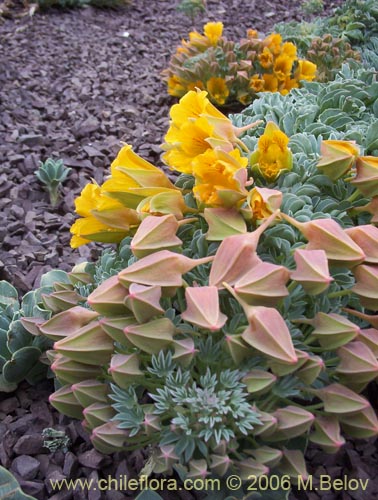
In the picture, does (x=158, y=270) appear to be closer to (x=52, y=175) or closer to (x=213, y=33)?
(x=52, y=175)

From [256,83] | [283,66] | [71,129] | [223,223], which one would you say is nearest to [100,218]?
[223,223]

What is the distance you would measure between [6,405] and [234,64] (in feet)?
7.97

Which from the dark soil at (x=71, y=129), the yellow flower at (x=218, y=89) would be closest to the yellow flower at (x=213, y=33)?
the yellow flower at (x=218, y=89)

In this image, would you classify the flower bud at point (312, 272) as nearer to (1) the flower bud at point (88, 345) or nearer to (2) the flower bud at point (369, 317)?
(2) the flower bud at point (369, 317)

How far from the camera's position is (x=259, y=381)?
1.18 m

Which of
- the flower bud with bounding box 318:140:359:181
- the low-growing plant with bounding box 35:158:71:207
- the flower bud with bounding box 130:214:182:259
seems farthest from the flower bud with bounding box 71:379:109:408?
the low-growing plant with bounding box 35:158:71:207

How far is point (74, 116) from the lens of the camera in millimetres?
3445

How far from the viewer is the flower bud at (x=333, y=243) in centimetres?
126

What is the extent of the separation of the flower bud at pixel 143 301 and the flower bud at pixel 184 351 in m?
0.08

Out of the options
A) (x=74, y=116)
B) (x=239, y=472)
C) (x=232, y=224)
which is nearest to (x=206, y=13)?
(x=74, y=116)

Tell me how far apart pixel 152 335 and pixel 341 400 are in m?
0.43

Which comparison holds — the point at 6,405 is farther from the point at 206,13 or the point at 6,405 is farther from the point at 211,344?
the point at 206,13

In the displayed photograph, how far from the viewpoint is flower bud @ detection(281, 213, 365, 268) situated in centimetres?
126

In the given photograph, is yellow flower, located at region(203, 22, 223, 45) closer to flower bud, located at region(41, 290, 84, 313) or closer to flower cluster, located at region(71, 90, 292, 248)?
flower cluster, located at region(71, 90, 292, 248)
